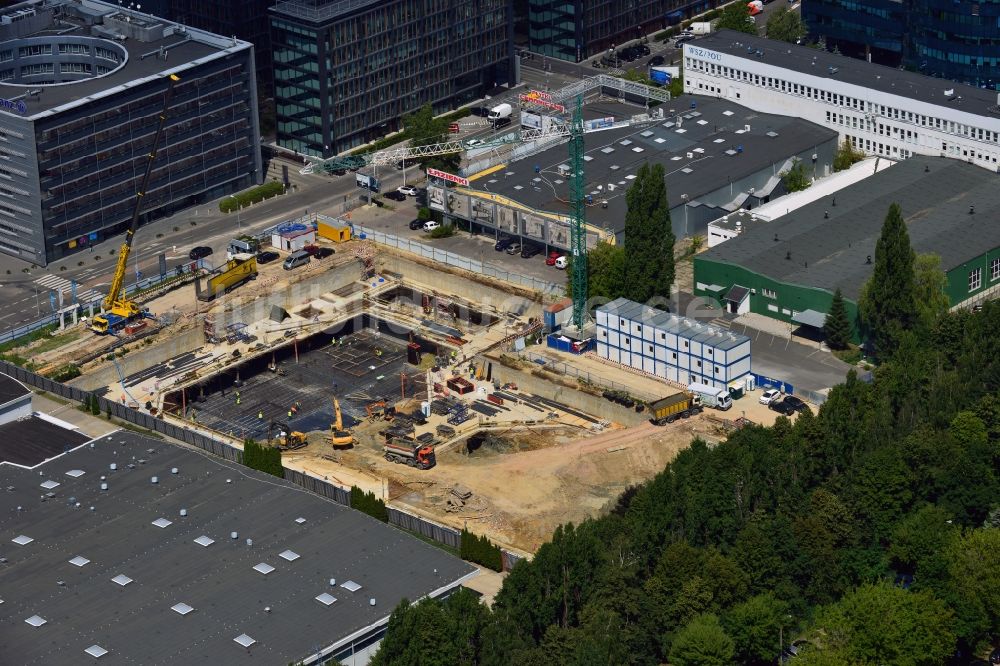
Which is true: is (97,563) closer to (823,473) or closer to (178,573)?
(178,573)

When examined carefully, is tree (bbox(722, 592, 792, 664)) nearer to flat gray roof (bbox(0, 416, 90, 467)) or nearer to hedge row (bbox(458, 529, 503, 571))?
hedge row (bbox(458, 529, 503, 571))

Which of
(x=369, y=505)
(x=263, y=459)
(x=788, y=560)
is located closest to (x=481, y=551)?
(x=369, y=505)

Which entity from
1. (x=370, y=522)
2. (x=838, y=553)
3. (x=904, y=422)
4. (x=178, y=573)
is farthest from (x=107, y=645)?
(x=904, y=422)

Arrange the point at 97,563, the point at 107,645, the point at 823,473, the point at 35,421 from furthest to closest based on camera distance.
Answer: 1. the point at 35,421
2. the point at 823,473
3. the point at 97,563
4. the point at 107,645

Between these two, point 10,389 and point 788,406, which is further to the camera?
point 788,406

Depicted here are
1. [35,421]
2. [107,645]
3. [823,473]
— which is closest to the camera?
[107,645]

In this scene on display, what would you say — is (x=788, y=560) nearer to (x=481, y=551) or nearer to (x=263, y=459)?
(x=481, y=551)
